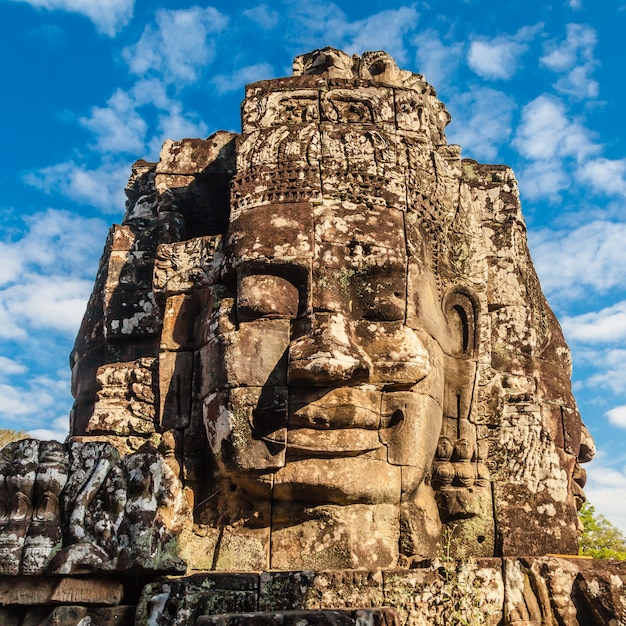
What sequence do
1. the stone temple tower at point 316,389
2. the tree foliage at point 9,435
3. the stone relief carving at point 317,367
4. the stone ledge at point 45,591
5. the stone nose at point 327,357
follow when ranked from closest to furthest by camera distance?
the stone ledge at point 45,591 → the stone temple tower at point 316,389 → the stone relief carving at point 317,367 → the stone nose at point 327,357 → the tree foliage at point 9,435

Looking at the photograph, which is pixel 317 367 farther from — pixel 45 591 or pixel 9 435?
pixel 9 435

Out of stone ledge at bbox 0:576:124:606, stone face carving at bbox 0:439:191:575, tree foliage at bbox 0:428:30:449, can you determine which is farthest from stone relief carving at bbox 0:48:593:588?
tree foliage at bbox 0:428:30:449

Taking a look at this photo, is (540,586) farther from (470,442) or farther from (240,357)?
(240,357)

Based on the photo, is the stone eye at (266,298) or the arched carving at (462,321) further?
the arched carving at (462,321)

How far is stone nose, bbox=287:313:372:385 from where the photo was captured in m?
6.97

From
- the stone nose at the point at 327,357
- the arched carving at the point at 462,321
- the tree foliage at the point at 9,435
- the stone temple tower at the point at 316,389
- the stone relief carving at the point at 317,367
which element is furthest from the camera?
the tree foliage at the point at 9,435

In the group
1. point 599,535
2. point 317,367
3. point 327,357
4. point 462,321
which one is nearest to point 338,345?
point 327,357

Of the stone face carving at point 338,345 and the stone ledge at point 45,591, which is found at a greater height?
the stone face carving at point 338,345

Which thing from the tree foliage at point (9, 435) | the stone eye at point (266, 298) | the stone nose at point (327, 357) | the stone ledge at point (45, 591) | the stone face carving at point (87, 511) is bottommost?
the stone ledge at point (45, 591)

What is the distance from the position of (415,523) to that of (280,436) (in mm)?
1454

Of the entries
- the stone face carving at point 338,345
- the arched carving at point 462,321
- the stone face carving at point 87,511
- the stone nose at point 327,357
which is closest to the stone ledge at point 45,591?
the stone face carving at point 87,511

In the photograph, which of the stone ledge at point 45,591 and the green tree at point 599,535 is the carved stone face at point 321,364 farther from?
the green tree at point 599,535

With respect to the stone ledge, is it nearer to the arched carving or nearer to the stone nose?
the stone nose

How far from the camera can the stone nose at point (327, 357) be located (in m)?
6.97
